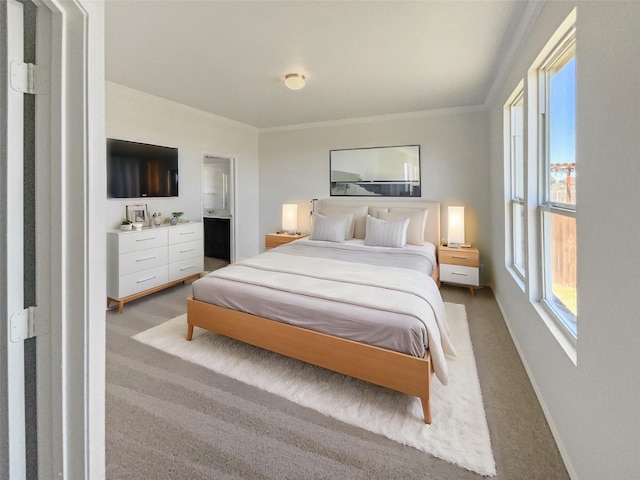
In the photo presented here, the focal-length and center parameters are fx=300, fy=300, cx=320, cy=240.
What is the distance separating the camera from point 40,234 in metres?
0.86

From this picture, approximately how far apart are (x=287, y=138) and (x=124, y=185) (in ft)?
9.23

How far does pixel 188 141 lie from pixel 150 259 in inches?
72.0

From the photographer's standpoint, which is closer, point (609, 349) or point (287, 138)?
point (609, 349)

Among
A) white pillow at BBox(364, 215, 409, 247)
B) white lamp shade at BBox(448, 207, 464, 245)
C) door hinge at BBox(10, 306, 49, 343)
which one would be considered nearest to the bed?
white pillow at BBox(364, 215, 409, 247)

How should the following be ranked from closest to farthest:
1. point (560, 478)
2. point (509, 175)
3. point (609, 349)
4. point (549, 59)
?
point (609, 349) → point (560, 478) → point (549, 59) → point (509, 175)

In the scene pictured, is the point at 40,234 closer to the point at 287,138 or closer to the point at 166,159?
the point at 166,159

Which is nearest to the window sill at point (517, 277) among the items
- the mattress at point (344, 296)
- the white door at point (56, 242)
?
the mattress at point (344, 296)

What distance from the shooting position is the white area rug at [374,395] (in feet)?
5.17

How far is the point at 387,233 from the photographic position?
383cm

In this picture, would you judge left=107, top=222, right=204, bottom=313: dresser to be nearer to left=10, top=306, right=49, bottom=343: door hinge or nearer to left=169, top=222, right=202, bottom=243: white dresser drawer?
left=169, top=222, right=202, bottom=243: white dresser drawer

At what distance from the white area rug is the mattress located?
37 centimetres

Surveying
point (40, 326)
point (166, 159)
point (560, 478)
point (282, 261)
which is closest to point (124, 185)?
point (166, 159)

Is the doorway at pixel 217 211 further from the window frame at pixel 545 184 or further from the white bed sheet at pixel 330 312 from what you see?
the window frame at pixel 545 184

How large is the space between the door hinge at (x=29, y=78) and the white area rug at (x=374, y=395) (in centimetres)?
189
